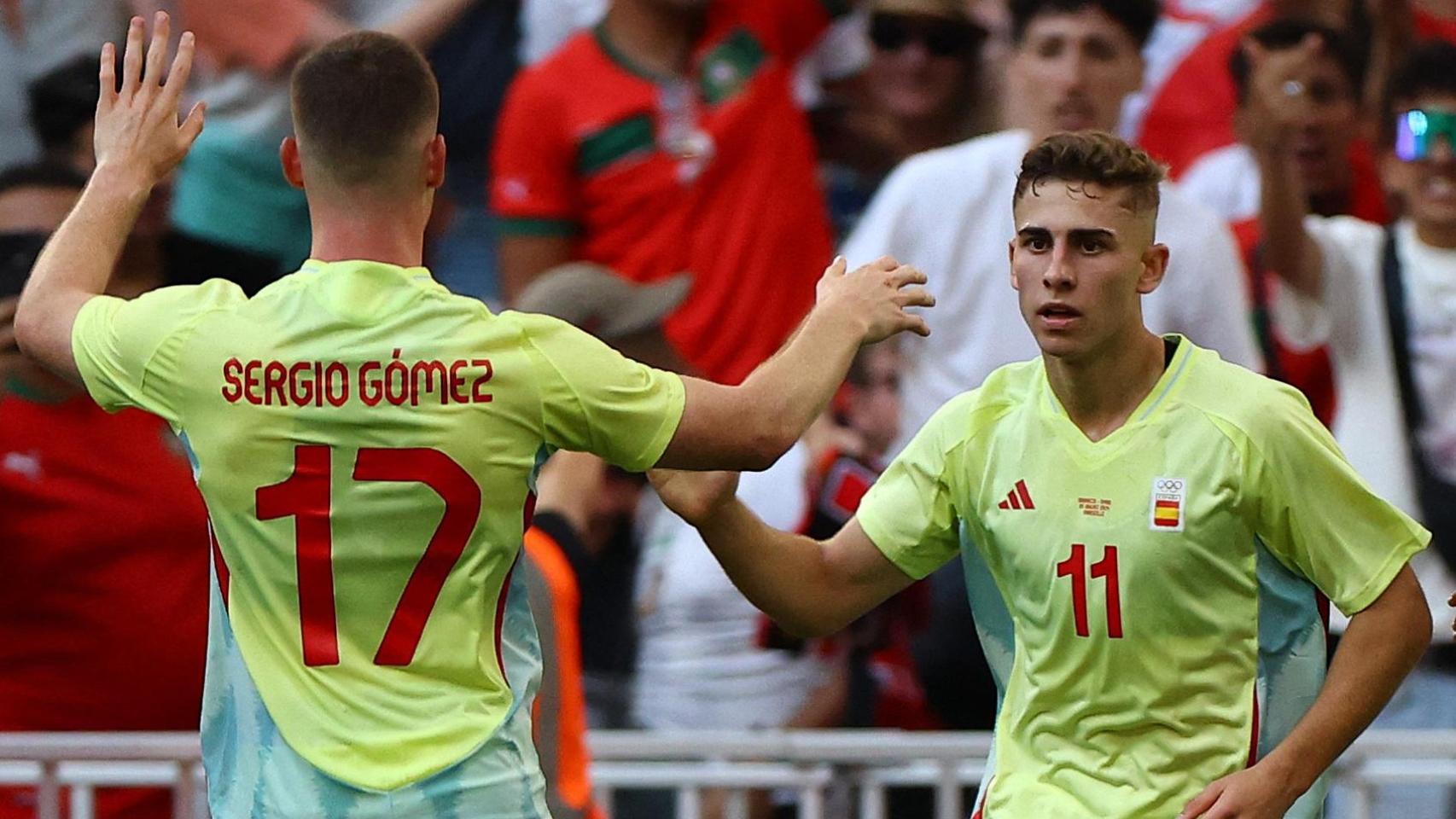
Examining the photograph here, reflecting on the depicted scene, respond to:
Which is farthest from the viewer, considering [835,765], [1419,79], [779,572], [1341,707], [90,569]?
[1419,79]

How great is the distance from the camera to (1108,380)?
4.99m

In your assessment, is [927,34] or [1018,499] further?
[927,34]

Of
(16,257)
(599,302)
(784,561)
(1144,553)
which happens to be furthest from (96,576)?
(1144,553)

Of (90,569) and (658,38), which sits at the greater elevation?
(658,38)

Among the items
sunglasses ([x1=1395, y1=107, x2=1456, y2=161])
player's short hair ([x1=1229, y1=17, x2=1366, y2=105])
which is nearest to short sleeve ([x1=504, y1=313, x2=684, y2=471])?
sunglasses ([x1=1395, y1=107, x2=1456, y2=161])

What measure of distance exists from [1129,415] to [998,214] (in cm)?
267

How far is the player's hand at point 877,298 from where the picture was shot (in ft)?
15.1

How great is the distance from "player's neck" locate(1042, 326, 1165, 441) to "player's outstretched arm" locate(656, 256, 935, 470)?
0.47 m

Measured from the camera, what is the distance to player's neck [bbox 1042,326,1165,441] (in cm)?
497

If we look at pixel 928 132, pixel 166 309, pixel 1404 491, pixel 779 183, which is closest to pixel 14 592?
pixel 166 309

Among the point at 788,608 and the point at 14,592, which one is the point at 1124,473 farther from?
A: the point at 14,592

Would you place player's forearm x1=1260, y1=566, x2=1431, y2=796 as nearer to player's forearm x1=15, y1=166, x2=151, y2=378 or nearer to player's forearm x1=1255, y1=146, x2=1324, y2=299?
player's forearm x1=15, y1=166, x2=151, y2=378

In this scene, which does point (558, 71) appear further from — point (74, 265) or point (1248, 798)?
point (1248, 798)

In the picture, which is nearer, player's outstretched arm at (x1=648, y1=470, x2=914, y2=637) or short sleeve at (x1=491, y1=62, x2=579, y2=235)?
player's outstretched arm at (x1=648, y1=470, x2=914, y2=637)
